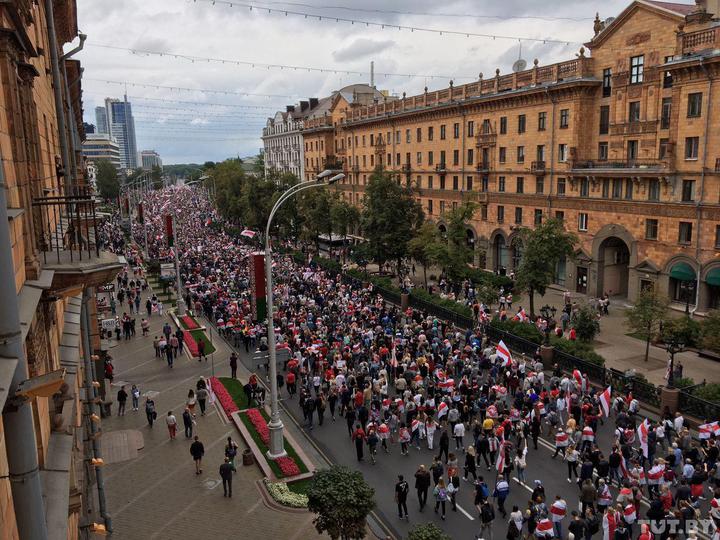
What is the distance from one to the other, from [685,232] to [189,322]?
32085mm

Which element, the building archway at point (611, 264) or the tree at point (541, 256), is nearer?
the tree at point (541, 256)

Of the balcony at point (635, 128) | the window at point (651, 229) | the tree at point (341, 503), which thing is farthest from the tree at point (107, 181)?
the tree at point (341, 503)

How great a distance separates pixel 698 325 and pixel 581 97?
21724 millimetres

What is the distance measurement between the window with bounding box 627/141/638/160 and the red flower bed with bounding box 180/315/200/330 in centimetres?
3179

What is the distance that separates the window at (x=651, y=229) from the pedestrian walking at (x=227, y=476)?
32512 mm

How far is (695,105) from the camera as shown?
35375mm

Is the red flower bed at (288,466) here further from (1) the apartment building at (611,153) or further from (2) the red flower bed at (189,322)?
(1) the apartment building at (611,153)

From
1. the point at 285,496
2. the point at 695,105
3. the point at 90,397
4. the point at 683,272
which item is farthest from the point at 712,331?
the point at 90,397

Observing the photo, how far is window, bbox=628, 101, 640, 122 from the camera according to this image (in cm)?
4050

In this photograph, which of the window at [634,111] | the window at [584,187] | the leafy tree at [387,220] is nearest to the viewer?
the window at [634,111]

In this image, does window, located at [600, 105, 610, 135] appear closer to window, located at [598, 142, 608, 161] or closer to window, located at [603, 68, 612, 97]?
window, located at [598, 142, 608, 161]

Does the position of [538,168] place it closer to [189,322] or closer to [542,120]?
[542,120]

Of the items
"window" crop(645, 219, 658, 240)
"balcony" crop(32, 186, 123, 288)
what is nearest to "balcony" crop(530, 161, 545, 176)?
"window" crop(645, 219, 658, 240)

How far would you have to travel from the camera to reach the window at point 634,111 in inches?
1594
